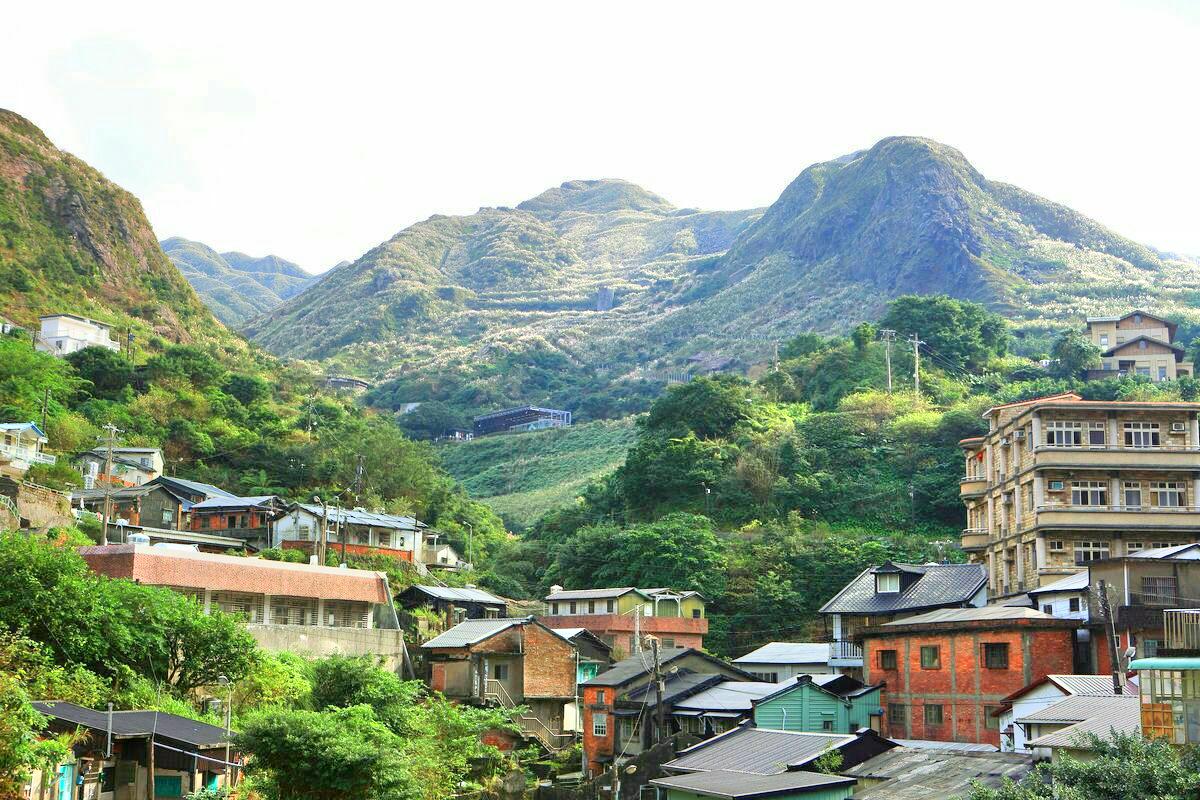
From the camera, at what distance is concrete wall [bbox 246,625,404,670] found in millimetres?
42562

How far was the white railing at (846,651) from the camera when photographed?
149 feet

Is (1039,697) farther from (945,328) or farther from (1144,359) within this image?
(945,328)

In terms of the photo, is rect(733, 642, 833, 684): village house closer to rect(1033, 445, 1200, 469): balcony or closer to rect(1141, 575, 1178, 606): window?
rect(1033, 445, 1200, 469): balcony

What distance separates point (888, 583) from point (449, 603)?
19189 mm

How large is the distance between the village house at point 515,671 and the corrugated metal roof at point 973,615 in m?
13.0

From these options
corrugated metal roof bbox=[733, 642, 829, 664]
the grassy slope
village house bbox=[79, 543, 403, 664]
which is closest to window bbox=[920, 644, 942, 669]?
corrugated metal roof bbox=[733, 642, 829, 664]

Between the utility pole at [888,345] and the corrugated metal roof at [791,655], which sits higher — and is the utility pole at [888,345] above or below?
above

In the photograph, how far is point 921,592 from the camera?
45.8 metres

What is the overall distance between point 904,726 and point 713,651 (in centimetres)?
1546

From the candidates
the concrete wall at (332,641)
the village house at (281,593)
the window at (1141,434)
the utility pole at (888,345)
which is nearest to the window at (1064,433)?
the window at (1141,434)

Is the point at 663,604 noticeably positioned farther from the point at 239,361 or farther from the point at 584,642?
the point at 239,361

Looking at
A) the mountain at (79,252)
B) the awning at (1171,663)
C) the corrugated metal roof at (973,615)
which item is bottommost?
the awning at (1171,663)

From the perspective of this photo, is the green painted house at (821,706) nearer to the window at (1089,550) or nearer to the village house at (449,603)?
the window at (1089,550)

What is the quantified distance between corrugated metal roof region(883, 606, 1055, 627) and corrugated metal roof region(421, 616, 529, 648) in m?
14.5
